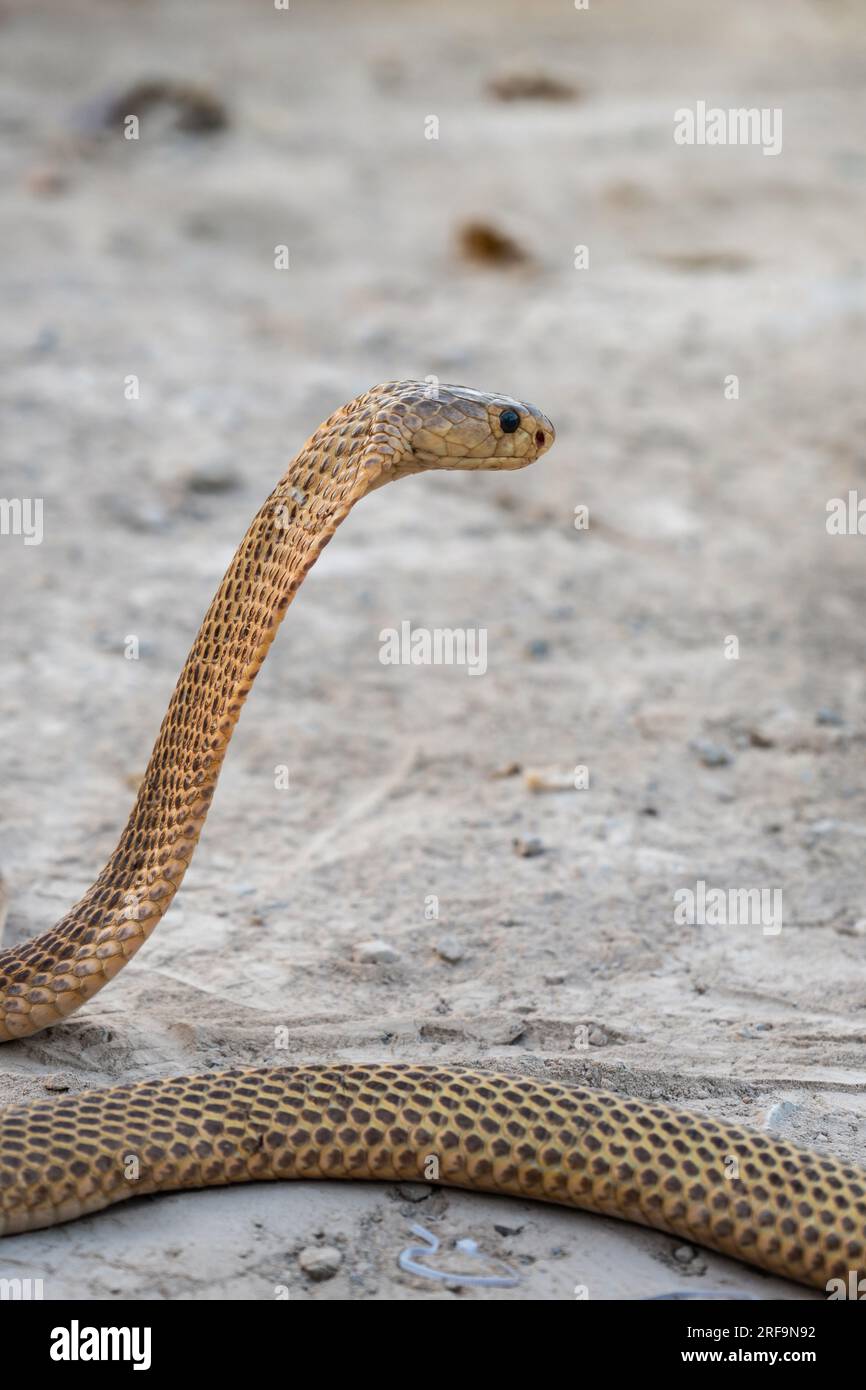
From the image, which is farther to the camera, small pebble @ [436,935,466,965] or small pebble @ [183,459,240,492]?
small pebble @ [183,459,240,492]

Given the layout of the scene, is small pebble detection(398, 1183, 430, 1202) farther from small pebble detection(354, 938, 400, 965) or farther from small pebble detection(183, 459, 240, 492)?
small pebble detection(183, 459, 240, 492)

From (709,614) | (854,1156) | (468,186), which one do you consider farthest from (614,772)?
(468,186)

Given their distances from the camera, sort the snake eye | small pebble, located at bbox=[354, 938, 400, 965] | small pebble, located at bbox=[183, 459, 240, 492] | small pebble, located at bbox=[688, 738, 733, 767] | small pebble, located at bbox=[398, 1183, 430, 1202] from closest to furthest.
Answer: small pebble, located at bbox=[398, 1183, 430, 1202], the snake eye, small pebble, located at bbox=[354, 938, 400, 965], small pebble, located at bbox=[688, 738, 733, 767], small pebble, located at bbox=[183, 459, 240, 492]

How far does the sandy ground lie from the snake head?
1498mm

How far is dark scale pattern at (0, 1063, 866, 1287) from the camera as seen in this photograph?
3162mm

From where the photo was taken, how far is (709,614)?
7.03 m

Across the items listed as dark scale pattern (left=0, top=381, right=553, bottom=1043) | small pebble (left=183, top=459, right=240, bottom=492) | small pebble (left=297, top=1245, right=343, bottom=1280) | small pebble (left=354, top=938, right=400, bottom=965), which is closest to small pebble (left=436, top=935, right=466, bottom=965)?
small pebble (left=354, top=938, right=400, bottom=965)

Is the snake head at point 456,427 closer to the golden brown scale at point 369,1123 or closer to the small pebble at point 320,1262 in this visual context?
the golden brown scale at point 369,1123

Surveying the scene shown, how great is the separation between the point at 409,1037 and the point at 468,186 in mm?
9738

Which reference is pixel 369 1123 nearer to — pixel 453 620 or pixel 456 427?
pixel 456 427

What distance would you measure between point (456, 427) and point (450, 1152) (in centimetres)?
159

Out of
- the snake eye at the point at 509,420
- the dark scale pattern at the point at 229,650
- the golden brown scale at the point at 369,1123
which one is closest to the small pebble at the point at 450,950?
the golden brown scale at the point at 369,1123

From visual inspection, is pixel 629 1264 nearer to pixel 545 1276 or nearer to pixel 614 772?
pixel 545 1276

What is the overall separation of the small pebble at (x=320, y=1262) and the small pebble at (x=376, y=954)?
136cm
